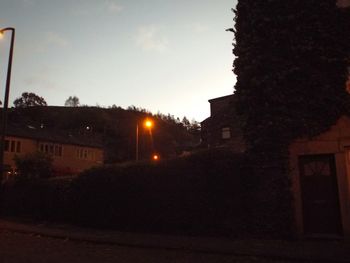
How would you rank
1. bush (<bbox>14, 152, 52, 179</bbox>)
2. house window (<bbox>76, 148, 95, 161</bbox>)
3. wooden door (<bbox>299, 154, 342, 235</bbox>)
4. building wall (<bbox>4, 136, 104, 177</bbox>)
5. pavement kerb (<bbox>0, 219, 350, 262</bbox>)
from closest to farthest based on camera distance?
pavement kerb (<bbox>0, 219, 350, 262</bbox>) < wooden door (<bbox>299, 154, 342, 235</bbox>) < bush (<bbox>14, 152, 52, 179</bbox>) < building wall (<bbox>4, 136, 104, 177</bbox>) < house window (<bbox>76, 148, 95, 161</bbox>)

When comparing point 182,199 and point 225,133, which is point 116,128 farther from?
point 182,199

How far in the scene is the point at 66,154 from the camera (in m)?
56.8

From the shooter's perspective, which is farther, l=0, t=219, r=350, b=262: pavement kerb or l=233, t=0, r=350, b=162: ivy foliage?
l=233, t=0, r=350, b=162: ivy foliage

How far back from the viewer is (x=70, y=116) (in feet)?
371

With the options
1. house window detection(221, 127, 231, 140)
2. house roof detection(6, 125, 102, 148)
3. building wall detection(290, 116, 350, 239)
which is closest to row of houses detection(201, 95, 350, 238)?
building wall detection(290, 116, 350, 239)

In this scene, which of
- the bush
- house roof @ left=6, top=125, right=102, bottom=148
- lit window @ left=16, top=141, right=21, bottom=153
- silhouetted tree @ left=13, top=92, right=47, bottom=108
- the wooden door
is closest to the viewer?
the wooden door

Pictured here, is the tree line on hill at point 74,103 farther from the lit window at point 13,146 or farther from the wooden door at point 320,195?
the wooden door at point 320,195

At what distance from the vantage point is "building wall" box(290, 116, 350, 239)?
489 inches

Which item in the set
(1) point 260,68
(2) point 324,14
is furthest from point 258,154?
(2) point 324,14

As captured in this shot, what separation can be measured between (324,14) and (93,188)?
11.0m

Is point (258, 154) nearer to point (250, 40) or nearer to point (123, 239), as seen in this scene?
point (250, 40)

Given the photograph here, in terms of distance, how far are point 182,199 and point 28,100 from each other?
9976 centimetres

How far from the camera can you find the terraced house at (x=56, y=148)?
48438 mm

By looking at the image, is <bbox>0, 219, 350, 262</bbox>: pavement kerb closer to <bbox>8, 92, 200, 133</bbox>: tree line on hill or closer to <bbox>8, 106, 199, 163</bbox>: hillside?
<bbox>8, 106, 199, 163</bbox>: hillside
